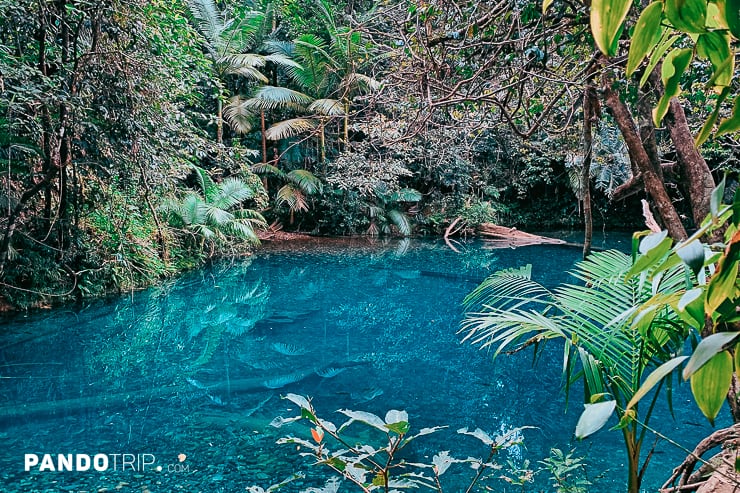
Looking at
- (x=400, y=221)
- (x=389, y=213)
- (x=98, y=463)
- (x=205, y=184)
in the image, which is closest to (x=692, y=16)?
(x=98, y=463)

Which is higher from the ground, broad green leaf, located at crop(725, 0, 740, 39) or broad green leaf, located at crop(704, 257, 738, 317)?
broad green leaf, located at crop(725, 0, 740, 39)

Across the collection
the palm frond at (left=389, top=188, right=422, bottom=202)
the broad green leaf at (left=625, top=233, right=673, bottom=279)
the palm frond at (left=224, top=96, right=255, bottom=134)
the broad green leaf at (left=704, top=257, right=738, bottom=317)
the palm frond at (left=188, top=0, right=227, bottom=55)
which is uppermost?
the palm frond at (left=188, top=0, right=227, bottom=55)

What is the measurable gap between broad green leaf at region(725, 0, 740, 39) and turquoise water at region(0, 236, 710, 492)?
241 cm

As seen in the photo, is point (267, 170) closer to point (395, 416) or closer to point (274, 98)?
point (274, 98)

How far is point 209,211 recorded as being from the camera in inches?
328

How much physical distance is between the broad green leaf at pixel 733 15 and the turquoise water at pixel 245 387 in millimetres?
2406

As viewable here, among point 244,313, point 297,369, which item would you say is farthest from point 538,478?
point 244,313

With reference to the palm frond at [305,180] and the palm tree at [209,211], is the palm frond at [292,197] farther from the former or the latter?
the palm tree at [209,211]

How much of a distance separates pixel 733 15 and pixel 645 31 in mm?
64

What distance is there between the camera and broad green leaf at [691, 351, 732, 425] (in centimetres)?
36

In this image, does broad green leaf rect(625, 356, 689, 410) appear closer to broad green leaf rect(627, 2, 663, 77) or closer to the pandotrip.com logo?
broad green leaf rect(627, 2, 663, 77)

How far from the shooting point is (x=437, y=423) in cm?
304

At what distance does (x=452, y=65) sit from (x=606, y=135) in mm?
5661

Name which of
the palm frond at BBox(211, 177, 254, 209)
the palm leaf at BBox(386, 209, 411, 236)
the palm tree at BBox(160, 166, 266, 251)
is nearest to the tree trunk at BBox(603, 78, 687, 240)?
the palm tree at BBox(160, 166, 266, 251)
